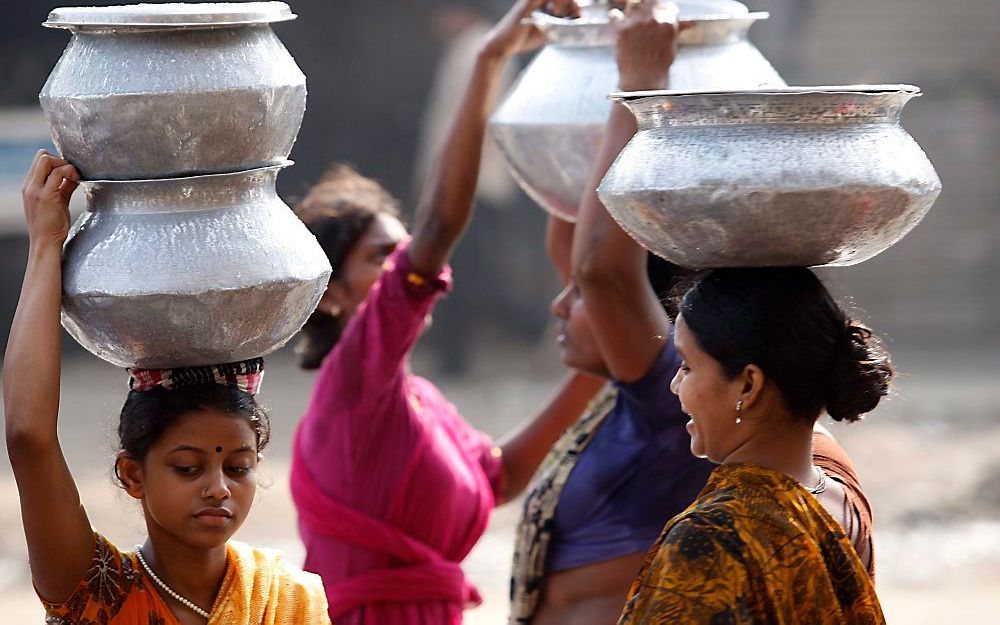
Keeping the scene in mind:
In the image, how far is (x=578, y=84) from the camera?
291 centimetres

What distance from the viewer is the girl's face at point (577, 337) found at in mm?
3113

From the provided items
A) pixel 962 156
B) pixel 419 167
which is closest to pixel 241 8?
pixel 419 167

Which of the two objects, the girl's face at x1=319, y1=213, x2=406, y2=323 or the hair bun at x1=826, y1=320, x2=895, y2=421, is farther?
the girl's face at x1=319, y1=213, x2=406, y2=323

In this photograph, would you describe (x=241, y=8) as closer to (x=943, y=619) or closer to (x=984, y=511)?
(x=943, y=619)

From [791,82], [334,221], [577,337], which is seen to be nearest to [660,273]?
[577,337]

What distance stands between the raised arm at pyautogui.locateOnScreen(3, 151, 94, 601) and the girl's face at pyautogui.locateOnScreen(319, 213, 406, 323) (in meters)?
1.48

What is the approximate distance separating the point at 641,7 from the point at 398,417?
1237 millimetres

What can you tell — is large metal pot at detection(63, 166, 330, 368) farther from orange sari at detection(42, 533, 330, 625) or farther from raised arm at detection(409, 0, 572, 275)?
raised arm at detection(409, 0, 572, 275)

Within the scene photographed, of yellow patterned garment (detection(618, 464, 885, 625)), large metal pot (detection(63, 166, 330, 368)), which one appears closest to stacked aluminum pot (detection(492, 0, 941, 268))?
yellow patterned garment (detection(618, 464, 885, 625))

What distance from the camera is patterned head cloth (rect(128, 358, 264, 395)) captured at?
2330 mm

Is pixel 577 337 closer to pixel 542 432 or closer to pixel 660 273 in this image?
pixel 660 273

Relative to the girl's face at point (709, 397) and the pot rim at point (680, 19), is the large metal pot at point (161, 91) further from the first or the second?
the pot rim at point (680, 19)

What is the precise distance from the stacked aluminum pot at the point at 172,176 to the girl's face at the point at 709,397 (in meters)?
0.59

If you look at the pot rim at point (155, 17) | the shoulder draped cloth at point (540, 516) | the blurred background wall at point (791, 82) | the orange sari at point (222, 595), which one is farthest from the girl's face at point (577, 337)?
the blurred background wall at point (791, 82)
